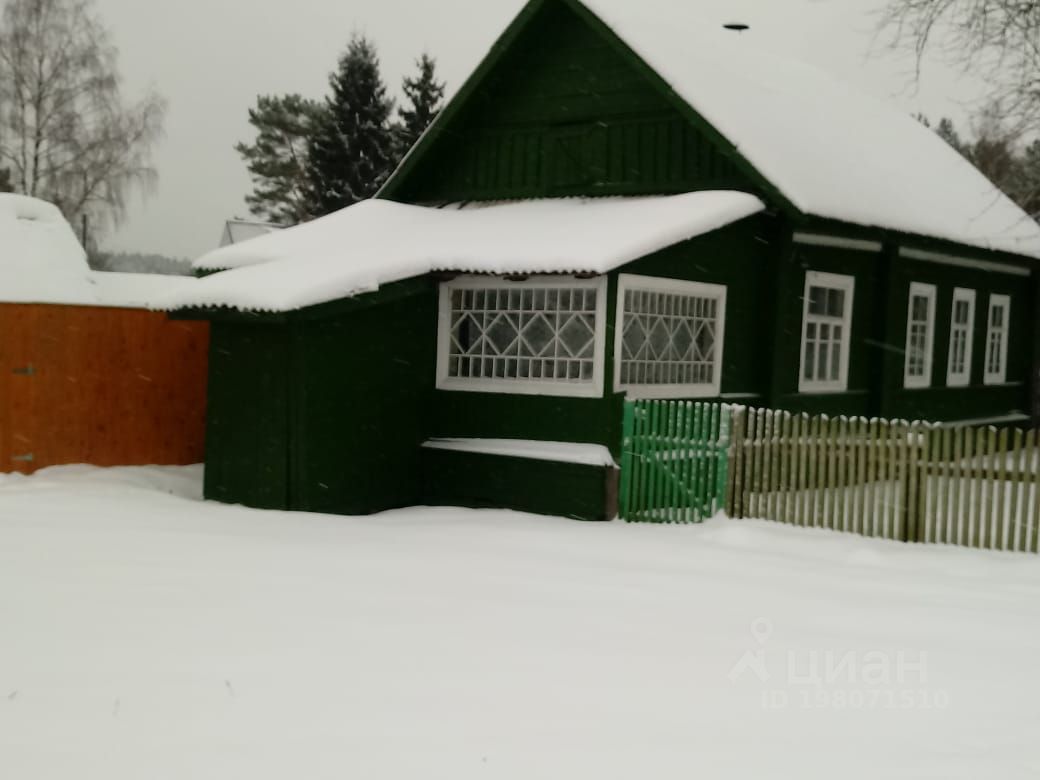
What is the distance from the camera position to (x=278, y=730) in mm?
4844

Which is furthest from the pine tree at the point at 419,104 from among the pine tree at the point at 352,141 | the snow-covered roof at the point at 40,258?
the snow-covered roof at the point at 40,258

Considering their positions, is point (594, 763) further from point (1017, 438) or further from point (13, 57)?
point (13, 57)

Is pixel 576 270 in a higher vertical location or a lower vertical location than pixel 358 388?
higher

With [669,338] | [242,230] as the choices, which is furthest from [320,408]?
[242,230]

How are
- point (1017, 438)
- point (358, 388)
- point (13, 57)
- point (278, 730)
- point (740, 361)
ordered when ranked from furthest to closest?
point (13, 57), point (740, 361), point (358, 388), point (1017, 438), point (278, 730)

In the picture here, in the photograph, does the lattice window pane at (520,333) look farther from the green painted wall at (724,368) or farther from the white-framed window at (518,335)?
the green painted wall at (724,368)

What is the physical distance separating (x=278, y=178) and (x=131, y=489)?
38.6 meters

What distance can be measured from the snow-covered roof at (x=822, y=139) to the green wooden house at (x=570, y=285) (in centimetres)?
7

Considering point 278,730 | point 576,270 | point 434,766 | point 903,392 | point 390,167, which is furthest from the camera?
point 390,167

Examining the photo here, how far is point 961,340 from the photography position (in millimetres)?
→ 19109

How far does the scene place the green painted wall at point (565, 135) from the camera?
13.6 m

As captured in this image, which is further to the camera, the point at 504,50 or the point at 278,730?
the point at 504,50

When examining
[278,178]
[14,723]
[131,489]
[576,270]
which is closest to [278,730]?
[14,723]

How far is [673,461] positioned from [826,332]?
17.9ft
